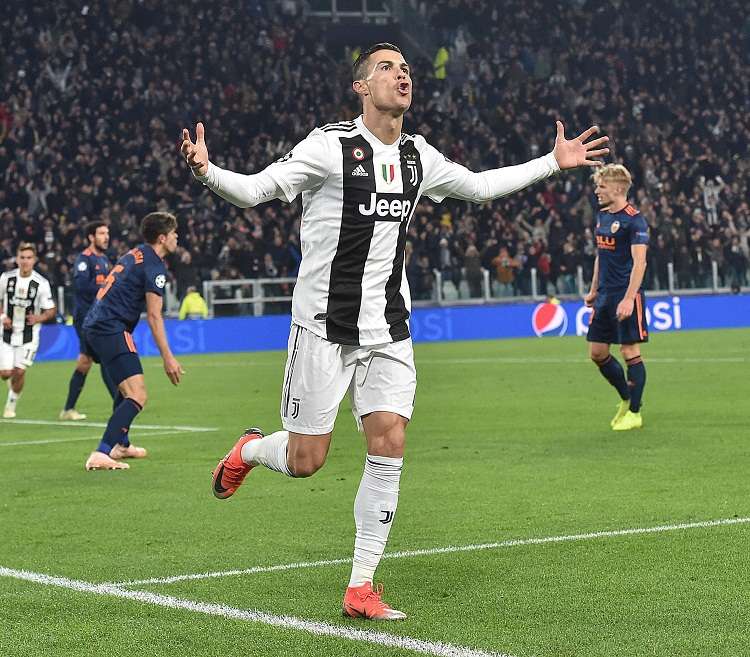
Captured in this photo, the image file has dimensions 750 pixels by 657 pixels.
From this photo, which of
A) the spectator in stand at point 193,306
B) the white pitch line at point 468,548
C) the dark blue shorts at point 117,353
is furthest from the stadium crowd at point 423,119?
the white pitch line at point 468,548

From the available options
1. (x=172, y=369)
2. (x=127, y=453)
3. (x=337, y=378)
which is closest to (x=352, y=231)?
(x=337, y=378)

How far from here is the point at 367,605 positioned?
525 cm

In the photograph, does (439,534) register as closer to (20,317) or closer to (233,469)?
(233,469)

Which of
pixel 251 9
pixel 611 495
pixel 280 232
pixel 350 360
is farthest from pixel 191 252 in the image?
pixel 350 360

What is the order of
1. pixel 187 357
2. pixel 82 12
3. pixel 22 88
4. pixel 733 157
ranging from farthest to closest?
pixel 733 157, pixel 82 12, pixel 22 88, pixel 187 357

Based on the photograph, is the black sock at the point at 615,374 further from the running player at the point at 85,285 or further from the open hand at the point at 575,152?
the open hand at the point at 575,152

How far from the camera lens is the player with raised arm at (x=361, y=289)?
5520 millimetres

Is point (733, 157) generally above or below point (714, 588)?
above

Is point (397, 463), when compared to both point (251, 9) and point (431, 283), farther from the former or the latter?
point (251, 9)

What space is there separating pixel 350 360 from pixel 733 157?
3587 cm

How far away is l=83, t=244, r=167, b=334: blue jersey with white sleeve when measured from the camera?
1077cm

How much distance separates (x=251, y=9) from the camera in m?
40.3

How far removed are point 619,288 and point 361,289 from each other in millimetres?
6991

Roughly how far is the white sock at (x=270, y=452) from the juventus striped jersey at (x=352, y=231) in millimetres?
587
